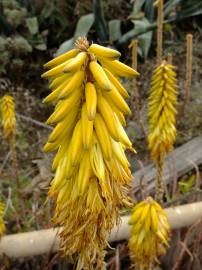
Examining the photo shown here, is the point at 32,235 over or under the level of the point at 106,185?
under

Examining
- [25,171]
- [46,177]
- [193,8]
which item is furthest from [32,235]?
[193,8]

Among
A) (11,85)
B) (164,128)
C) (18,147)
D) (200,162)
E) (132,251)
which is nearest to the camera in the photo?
(132,251)

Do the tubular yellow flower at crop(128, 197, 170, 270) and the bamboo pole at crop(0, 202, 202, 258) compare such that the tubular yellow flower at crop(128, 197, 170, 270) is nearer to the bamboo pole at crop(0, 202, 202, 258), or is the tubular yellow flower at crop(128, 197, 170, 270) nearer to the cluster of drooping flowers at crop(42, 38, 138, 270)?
the bamboo pole at crop(0, 202, 202, 258)

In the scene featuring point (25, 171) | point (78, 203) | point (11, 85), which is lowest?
point (25, 171)

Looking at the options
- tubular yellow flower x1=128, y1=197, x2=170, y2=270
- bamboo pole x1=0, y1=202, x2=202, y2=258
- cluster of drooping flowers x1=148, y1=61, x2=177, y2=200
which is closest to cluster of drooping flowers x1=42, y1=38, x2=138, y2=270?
tubular yellow flower x1=128, y1=197, x2=170, y2=270

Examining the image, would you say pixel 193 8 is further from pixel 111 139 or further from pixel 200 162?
pixel 111 139

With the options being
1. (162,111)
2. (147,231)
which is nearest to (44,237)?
(147,231)
